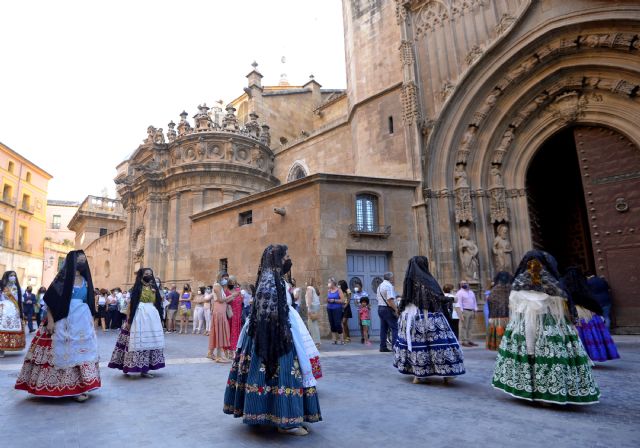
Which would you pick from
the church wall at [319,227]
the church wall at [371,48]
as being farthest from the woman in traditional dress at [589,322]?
the church wall at [371,48]

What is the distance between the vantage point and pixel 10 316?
8898 mm

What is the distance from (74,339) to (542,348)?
18.1 feet

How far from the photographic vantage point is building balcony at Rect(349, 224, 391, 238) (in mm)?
12914

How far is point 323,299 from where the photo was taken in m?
12.3

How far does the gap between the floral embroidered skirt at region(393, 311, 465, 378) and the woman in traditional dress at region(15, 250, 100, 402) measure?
414 cm

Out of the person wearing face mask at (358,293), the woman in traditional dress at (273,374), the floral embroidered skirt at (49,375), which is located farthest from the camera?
the person wearing face mask at (358,293)

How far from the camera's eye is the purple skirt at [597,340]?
6.67m

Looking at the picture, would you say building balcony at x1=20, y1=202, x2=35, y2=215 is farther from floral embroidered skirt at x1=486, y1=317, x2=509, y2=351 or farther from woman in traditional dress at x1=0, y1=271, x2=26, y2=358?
floral embroidered skirt at x1=486, y1=317, x2=509, y2=351

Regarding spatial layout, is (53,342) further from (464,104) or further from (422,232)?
(464,104)

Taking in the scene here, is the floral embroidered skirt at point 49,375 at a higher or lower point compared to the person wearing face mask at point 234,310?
lower

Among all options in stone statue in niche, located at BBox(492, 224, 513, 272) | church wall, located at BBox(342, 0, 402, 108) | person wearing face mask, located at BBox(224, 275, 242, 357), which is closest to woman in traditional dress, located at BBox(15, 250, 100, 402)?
person wearing face mask, located at BBox(224, 275, 242, 357)

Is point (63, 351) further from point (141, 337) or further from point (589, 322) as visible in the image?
point (589, 322)

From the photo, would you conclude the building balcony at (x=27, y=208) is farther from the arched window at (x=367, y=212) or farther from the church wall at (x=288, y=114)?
the arched window at (x=367, y=212)

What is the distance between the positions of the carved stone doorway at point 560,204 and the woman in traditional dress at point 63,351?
1301cm
